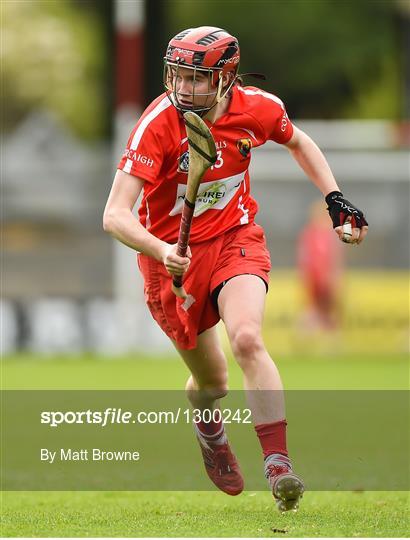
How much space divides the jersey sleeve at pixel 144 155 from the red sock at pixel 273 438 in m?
1.33

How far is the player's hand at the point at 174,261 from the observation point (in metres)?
6.50

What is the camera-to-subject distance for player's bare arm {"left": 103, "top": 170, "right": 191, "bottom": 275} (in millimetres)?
6531

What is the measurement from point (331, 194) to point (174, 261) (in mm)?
1205

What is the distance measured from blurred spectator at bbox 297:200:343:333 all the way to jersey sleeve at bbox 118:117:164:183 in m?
11.7

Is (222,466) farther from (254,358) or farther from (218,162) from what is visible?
(218,162)

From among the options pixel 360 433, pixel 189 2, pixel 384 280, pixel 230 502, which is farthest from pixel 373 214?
pixel 189 2

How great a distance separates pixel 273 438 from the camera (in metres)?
6.71

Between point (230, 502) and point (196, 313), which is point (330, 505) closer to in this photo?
point (230, 502)

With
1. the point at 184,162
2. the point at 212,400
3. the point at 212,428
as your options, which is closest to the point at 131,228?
the point at 184,162

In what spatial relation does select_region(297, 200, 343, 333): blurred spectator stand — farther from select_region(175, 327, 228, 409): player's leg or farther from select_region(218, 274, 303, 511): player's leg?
select_region(218, 274, 303, 511): player's leg

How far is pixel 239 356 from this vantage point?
671 cm

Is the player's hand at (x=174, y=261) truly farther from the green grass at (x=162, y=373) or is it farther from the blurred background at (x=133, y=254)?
the blurred background at (x=133, y=254)

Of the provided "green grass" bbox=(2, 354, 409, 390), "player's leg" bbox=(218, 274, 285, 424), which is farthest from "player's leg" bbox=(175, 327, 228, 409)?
"green grass" bbox=(2, 354, 409, 390)

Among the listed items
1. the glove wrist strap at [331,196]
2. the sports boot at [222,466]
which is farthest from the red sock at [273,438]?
the glove wrist strap at [331,196]
